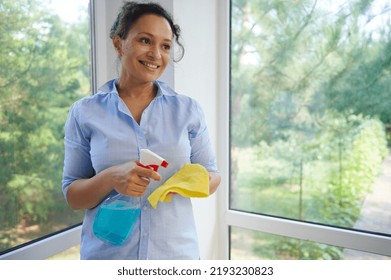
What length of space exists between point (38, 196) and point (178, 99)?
1.79ft

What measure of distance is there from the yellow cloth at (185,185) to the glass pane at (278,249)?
0.74 metres

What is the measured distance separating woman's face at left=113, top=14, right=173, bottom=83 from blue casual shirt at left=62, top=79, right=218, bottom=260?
7 cm

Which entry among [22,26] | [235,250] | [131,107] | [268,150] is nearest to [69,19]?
[22,26]

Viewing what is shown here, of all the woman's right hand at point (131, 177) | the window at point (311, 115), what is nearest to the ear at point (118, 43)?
the woman's right hand at point (131, 177)

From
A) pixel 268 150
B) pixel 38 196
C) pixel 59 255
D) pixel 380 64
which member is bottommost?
pixel 59 255

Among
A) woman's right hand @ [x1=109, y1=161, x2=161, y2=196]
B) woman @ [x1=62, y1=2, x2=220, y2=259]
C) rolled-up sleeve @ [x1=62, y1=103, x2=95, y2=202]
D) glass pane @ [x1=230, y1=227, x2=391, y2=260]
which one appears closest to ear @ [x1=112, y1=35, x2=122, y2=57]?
woman @ [x1=62, y1=2, x2=220, y2=259]

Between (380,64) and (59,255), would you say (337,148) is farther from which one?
(59,255)

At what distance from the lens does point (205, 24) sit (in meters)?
1.34

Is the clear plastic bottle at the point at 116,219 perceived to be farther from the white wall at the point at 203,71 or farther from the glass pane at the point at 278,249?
the glass pane at the point at 278,249

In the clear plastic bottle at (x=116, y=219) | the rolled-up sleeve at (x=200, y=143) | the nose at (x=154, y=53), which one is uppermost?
the nose at (x=154, y=53)

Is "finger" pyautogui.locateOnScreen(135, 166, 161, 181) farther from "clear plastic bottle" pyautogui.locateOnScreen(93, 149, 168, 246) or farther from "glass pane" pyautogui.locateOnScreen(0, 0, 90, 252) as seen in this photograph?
"glass pane" pyautogui.locateOnScreen(0, 0, 90, 252)

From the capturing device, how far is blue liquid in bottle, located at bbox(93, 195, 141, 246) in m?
0.79

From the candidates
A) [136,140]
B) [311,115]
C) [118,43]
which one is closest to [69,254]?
[136,140]

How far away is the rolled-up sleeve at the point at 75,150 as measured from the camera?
81 centimetres
